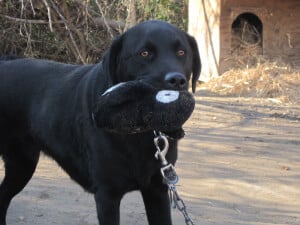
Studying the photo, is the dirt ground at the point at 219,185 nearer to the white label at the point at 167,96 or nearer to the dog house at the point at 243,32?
the white label at the point at 167,96

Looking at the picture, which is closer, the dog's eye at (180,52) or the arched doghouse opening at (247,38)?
the dog's eye at (180,52)

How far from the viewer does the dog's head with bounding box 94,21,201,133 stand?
9.19 ft

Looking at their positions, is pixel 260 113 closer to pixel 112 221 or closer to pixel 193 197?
pixel 193 197

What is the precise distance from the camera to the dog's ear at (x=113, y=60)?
3090 millimetres

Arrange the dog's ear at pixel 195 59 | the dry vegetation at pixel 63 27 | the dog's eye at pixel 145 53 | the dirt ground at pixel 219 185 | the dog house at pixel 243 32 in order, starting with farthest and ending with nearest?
1. the dog house at pixel 243 32
2. the dry vegetation at pixel 63 27
3. the dirt ground at pixel 219 185
4. the dog's ear at pixel 195 59
5. the dog's eye at pixel 145 53

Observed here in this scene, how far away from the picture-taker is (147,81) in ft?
9.37

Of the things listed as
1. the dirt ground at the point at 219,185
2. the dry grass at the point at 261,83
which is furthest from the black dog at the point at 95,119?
the dry grass at the point at 261,83

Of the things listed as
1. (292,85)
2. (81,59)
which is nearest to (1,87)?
(292,85)

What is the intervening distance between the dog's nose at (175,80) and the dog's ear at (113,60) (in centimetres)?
41

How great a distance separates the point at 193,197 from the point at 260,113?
14.4 feet

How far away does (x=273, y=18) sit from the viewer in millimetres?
13531

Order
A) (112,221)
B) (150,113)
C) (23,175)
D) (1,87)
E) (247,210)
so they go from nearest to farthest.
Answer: (150,113)
(112,221)
(1,87)
(23,175)
(247,210)

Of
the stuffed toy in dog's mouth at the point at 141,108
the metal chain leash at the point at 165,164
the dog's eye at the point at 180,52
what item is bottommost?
the metal chain leash at the point at 165,164

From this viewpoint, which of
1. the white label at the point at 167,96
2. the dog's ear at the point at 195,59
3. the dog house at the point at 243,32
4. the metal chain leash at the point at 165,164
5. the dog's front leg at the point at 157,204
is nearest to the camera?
the white label at the point at 167,96
